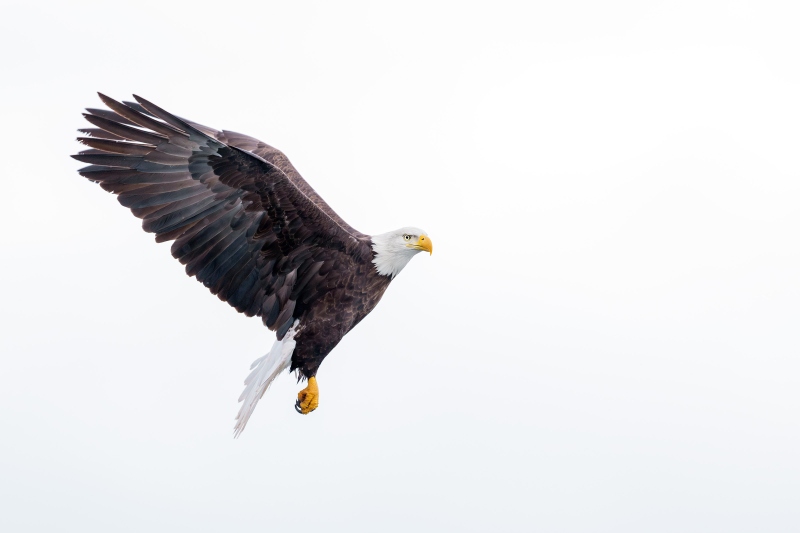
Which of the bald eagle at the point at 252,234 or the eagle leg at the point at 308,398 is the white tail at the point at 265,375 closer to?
the bald eagle at the point at 252,234

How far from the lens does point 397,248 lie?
931 cm

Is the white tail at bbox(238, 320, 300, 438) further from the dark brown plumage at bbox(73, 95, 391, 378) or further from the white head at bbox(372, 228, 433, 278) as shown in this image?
the white head at bbox(372, 228, 433, 278)

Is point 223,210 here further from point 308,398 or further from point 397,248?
point 308,398

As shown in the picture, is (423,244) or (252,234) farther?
(423,244)

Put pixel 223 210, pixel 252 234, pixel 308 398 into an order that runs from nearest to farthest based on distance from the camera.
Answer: pixel 223 210 → pixel 252 234 → pixel 308 398

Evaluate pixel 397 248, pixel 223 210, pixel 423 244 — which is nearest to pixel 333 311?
pixel 397 248

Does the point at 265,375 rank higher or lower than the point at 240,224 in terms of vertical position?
lower

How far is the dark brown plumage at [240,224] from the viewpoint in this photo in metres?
8.48

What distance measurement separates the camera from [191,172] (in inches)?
339

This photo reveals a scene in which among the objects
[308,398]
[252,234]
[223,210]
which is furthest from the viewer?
[308,398]

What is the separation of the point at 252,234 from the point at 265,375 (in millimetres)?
1063

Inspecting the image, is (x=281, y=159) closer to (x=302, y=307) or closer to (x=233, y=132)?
(x=233, y=132)

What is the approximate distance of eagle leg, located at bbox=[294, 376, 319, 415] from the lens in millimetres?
9352

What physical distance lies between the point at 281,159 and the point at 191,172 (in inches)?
62.3
